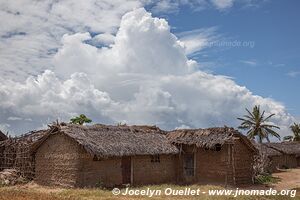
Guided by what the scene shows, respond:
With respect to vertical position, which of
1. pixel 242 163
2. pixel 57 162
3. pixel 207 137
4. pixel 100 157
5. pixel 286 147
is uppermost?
pixel 207 137

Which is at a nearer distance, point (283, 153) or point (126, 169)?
point (126, 169)

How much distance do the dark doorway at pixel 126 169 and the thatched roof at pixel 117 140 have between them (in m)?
0.86

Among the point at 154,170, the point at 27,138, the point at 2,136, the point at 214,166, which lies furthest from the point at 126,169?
the point at 2,136

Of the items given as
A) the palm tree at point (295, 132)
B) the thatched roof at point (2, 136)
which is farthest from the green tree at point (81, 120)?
the palm tree at point (295, 132)

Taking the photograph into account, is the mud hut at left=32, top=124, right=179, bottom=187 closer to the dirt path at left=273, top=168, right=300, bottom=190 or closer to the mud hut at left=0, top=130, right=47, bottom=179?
the mud hut at left=0, top=130, right=47, bottom=179

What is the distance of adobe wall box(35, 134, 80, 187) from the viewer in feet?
71.7

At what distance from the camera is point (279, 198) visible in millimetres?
18344

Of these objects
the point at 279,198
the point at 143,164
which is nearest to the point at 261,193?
the point at 279,198

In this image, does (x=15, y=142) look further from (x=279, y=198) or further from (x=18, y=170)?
(x=279, y=198)

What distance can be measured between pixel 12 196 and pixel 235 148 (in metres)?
14.2

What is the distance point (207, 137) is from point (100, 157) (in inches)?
297

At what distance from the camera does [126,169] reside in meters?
23.9

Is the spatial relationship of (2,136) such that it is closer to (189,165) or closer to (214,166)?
(189,165)

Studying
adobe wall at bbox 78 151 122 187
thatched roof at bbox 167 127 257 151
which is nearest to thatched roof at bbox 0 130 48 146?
adobe wall at bbox 78 151 122 187
